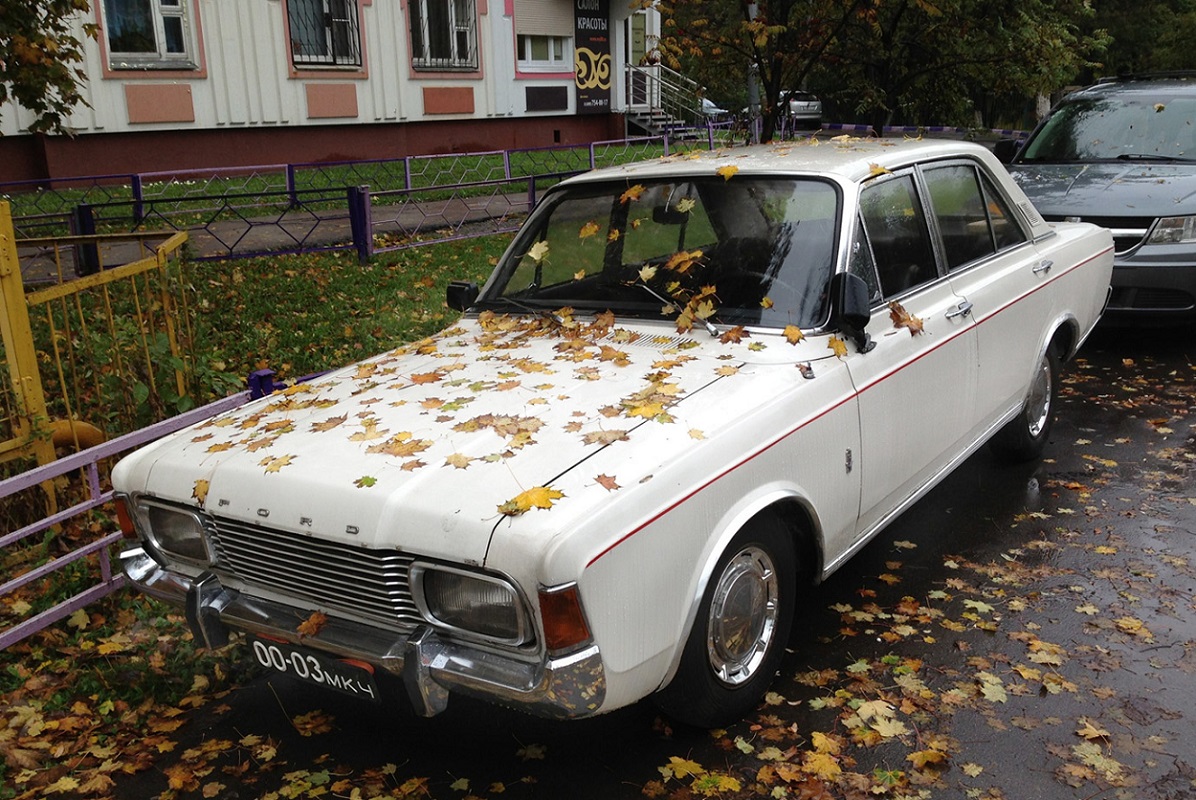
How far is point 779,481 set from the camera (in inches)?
133

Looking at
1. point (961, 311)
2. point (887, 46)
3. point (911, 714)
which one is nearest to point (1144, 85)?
point (887, 46)

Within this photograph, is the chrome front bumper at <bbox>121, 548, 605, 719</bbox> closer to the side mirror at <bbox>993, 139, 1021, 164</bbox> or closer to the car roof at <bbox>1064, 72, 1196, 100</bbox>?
the side mirror at <bbox>993, 139, 1021, 164</bbox>

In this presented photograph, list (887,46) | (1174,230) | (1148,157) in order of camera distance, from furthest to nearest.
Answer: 1. (887,46)
2. (1148,157)
3. (1174,230)

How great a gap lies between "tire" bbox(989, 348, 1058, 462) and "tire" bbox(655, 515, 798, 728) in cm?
257

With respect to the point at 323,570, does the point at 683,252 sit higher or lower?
higher

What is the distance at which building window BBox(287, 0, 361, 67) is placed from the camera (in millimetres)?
19594

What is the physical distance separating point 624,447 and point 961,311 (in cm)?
220

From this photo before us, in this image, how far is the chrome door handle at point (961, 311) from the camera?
4449mm

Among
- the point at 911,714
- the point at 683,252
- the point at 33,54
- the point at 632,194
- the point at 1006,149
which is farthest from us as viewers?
the point at 1006,149

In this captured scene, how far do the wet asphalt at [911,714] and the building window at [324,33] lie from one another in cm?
1805

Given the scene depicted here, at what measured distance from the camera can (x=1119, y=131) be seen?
Answer: 8.76 metres

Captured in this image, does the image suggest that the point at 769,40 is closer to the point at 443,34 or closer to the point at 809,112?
the point at 443,34

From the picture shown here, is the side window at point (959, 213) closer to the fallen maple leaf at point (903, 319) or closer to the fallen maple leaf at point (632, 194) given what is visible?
the fallen maple leaf at point (903, 319)

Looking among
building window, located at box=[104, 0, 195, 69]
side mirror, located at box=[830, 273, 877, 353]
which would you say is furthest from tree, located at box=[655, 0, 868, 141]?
building window, located at box=[104, 0, 195, 69]
